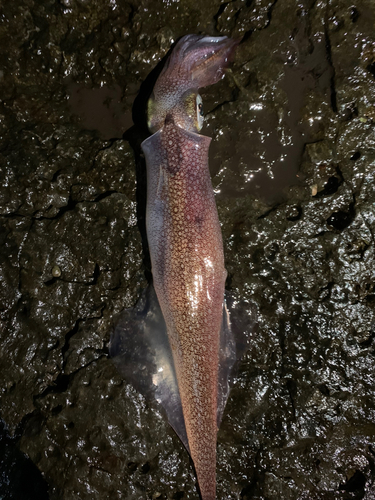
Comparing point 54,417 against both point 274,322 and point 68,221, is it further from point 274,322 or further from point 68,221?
point 274,322

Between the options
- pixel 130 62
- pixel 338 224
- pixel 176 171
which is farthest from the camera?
pixel 130 62

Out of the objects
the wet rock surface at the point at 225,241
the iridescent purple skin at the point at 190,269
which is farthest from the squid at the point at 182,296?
the wet rock surface at the point at 225,241

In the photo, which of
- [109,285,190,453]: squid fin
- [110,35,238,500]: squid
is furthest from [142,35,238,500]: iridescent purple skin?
[109,285,190,453]: squid fin

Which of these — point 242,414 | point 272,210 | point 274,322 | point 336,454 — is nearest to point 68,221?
point 272,210

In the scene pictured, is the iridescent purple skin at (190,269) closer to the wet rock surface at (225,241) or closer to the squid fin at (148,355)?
the squid fin at (148,355)

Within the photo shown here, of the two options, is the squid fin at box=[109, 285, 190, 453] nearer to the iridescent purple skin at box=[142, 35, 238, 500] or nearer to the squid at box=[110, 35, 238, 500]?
the squid at box=[110, 35, 238, 500]

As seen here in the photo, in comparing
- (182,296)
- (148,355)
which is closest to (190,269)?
(182,296)

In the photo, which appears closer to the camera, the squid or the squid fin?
the squid
